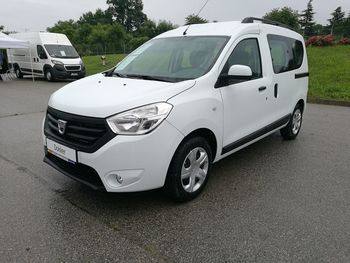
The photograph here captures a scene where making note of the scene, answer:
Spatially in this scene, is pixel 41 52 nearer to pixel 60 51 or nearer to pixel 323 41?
pixel 60 51

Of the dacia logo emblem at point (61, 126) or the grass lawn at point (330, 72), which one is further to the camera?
the grass lawn at point (330, 72)

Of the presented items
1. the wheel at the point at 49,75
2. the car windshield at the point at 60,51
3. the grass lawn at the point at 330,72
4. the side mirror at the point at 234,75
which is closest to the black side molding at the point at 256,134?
the side mirror at the point at 234,75

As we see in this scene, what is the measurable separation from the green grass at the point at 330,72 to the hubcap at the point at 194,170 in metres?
7.91

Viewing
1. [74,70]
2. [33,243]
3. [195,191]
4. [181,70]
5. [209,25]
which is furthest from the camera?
[74,70]

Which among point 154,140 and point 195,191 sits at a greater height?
point 154,140

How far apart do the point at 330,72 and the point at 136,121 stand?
11.8 m

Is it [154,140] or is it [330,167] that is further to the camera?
[330,167]

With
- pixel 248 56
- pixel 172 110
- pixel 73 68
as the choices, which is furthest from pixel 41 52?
pixel 172 110

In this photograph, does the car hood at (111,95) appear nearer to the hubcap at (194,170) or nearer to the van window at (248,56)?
the hubcap at (194,170)

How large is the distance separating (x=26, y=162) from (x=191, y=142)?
106 inches

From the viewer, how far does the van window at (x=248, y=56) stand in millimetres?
3973

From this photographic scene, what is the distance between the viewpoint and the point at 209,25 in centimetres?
453

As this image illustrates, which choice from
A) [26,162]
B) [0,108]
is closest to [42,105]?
[0,108]

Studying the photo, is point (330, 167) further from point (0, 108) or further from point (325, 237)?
point (0, 108)
